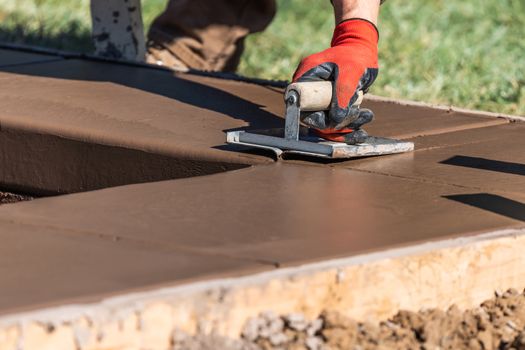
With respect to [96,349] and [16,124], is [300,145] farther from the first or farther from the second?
[96,349]

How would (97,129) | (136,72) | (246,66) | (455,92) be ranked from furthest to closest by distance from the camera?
1. (246,66)
2. (455,92)
3. (136,72)
4. (97,129)

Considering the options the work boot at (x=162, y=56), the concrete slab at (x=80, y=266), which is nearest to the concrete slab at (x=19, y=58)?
the work boot at (x=162, y=56)

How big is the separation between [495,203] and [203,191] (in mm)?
694

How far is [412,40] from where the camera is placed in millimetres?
6504

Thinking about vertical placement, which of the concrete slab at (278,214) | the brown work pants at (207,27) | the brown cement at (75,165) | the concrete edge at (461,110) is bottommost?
the concrete slab at (278,214)

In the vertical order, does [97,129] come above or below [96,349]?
above

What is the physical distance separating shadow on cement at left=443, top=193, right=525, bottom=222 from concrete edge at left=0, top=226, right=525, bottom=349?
0.46 ft

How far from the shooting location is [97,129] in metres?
3.46

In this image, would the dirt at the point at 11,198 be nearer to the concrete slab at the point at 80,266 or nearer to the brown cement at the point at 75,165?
the brown cement at the point at 75,165

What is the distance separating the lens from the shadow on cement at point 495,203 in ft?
9.02

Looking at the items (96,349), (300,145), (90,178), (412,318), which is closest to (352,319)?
(412,318)

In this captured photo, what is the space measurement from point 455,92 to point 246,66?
1183 millimetres

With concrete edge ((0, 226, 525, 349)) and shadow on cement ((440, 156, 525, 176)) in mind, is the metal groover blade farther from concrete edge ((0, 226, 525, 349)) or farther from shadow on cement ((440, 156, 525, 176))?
concrete edge ((0, 226, 525, 349))

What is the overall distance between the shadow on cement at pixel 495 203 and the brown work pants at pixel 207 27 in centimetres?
273
